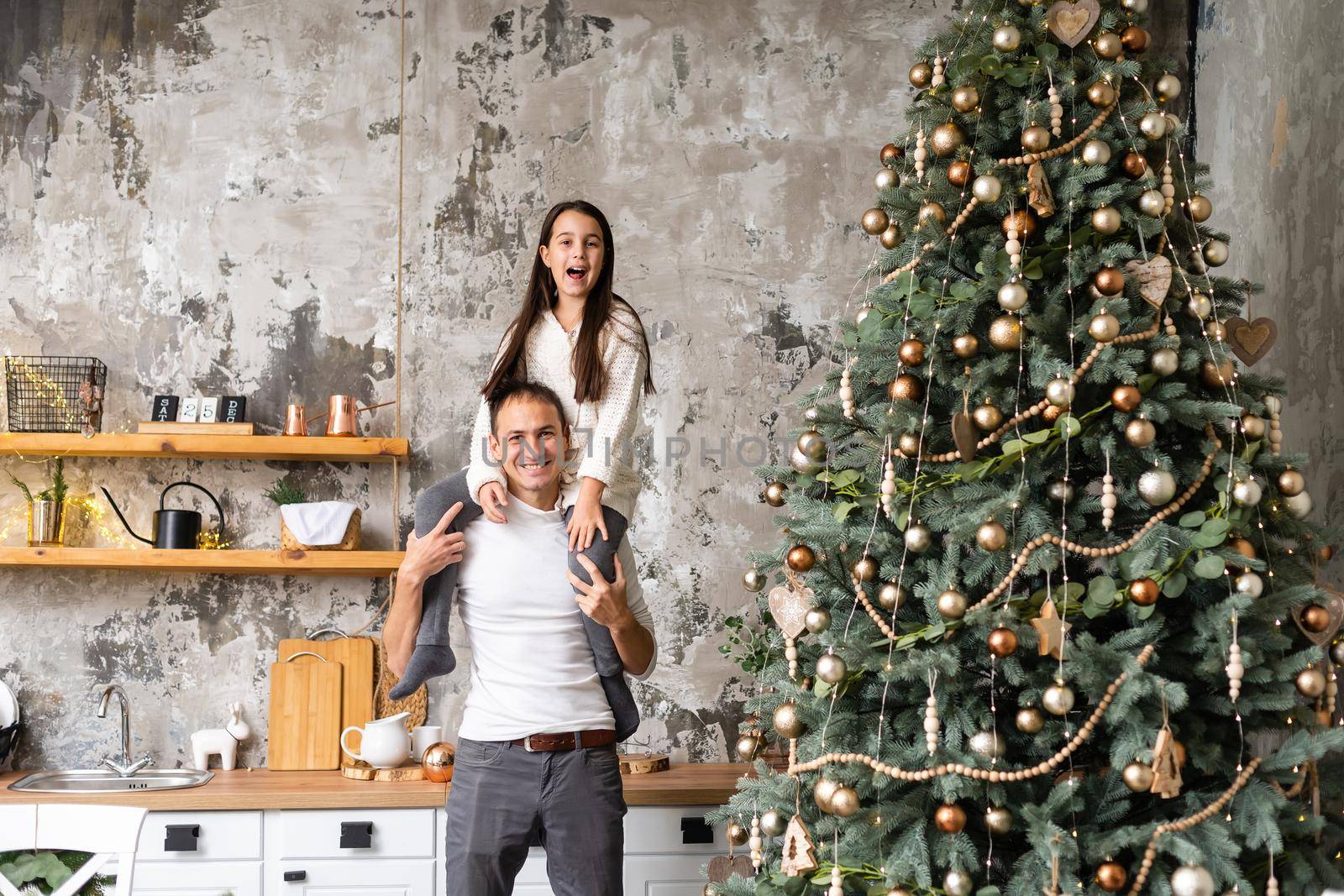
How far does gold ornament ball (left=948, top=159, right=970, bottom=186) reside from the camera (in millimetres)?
1872

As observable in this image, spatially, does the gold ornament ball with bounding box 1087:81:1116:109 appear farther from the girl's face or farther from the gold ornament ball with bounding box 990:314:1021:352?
the girl's face

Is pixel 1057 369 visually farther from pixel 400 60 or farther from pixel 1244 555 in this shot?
pixel 400 60

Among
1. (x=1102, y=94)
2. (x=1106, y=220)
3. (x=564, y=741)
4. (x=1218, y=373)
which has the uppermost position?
(x=1102, y=94)

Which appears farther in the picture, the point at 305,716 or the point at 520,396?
the point at 305,716

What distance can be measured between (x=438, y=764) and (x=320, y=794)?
315 mm

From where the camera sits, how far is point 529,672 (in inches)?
88.9

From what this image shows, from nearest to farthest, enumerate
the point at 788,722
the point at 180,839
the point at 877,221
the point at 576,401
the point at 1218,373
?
the point at 1218,373
the point at 788,722
the point at 877,221
the point at 576,401
the point at 180,839

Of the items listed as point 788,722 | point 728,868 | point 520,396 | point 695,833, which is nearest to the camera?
point 788,722

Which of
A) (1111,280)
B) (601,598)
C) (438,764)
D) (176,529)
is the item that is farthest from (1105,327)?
(176,529)

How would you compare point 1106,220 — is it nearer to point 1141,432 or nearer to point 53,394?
point 1141,432

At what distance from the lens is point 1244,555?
165 cm

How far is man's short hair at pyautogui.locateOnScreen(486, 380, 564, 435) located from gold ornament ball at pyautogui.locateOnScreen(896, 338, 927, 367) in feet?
2.69

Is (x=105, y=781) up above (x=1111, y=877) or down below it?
below

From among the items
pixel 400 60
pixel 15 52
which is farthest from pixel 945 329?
pixel 15 52
